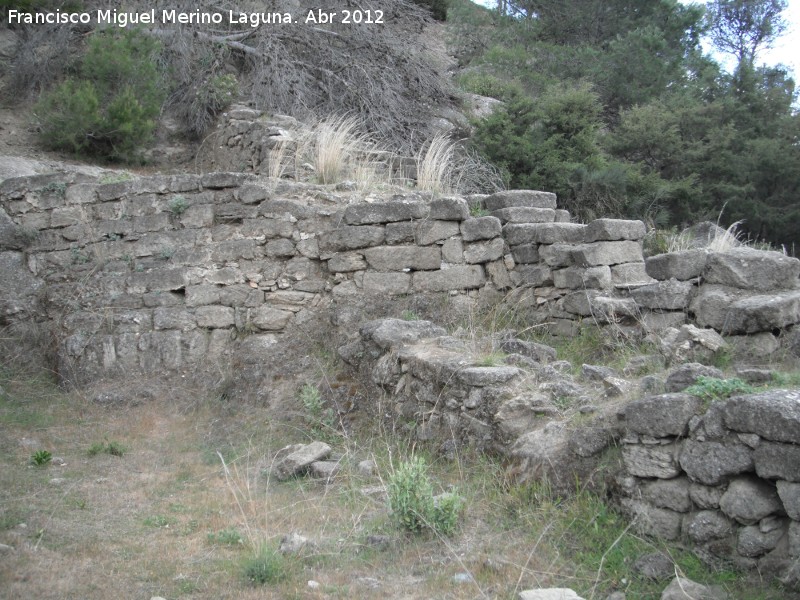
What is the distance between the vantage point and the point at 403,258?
25.4ft

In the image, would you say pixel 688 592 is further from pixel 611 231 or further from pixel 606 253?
pixel 611 231

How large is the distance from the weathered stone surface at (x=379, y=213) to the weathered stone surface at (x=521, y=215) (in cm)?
101

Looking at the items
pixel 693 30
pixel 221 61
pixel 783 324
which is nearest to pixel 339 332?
pixel 783 324

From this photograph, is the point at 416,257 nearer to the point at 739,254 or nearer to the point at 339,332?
the point at 339,332

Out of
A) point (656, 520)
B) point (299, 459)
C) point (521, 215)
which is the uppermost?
point (521, 215)

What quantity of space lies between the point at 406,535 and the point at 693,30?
19.1 metres

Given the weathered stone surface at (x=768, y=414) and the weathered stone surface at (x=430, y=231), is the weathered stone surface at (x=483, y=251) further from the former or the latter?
the weathered stone surface at (x=768, y=414)

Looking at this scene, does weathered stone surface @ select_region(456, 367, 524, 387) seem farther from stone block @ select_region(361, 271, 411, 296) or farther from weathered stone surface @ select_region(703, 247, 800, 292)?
stone block @ select_region(361, 271, 411, 296)

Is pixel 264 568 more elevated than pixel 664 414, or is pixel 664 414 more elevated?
pixel 664 414

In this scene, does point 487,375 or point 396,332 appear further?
point 396,332

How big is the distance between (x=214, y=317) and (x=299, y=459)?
2.75 meters

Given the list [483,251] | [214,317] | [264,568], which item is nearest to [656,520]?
[264,568]

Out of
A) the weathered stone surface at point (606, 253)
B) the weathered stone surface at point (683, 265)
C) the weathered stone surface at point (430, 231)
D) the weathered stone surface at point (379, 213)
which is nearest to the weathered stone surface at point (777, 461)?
the weathered stone surface at point (683, 265)

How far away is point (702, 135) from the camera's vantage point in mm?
16453
